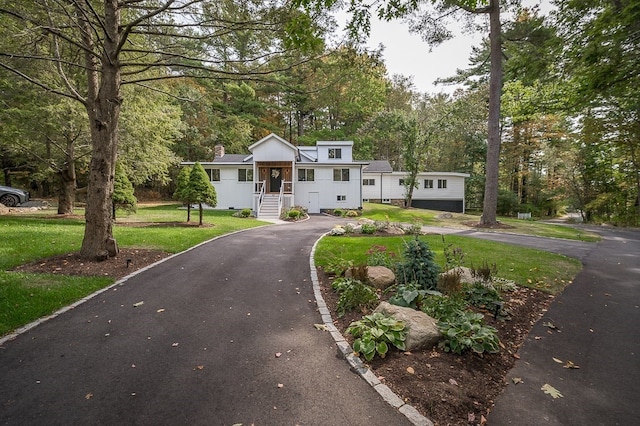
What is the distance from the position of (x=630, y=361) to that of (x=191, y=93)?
682 inches

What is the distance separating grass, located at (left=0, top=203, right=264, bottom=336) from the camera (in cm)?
482

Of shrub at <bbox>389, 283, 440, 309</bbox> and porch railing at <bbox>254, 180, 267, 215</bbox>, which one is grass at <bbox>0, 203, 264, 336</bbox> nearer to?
shrub at <bbox>389, 283, 440, 309</bbox>

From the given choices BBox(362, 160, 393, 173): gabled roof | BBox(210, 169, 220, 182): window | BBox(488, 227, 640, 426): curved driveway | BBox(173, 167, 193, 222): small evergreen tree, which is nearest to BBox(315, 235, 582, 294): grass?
BBox(488, 227, 640, 426): curved driveway

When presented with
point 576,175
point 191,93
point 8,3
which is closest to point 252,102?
point 191,93

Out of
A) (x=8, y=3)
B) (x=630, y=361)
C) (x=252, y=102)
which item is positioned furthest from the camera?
(x=252, y=102)

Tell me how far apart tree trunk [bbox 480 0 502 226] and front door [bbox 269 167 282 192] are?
1503cm

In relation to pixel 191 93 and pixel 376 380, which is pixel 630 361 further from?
pixel 191 93

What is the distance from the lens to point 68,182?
15531 mm

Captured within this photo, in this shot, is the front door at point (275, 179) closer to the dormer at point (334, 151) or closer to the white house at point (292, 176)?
the white house at point (292, 176)

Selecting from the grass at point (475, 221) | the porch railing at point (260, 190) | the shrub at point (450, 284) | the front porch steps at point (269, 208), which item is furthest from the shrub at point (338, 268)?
the porch railing at point (260, 190)

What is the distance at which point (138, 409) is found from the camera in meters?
2.78

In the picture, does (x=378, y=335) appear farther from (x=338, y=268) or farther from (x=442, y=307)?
(x=338, y=268)

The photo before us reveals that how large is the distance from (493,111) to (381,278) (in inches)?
533

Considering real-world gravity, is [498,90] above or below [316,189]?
above
